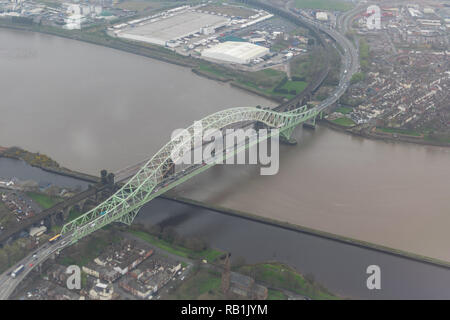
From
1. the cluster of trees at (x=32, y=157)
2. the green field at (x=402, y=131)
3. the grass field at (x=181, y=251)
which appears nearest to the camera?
the grass field at (x=181, y=251)

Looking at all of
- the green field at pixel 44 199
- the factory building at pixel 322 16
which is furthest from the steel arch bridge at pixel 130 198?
the factory building at pixel 322 16

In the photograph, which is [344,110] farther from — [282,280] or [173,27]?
[173,27]

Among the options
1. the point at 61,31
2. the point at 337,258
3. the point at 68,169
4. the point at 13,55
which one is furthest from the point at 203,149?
the point at 61,31

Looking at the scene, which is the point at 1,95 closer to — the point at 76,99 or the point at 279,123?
the point at 76,99

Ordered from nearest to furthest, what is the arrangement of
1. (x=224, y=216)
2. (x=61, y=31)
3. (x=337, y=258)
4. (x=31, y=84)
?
(x=337, y=258) → (x=224, y=216) → (x=31, y=84) → (x=61, y=31)

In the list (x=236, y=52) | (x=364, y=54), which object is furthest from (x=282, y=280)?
(x=364, y=54)
